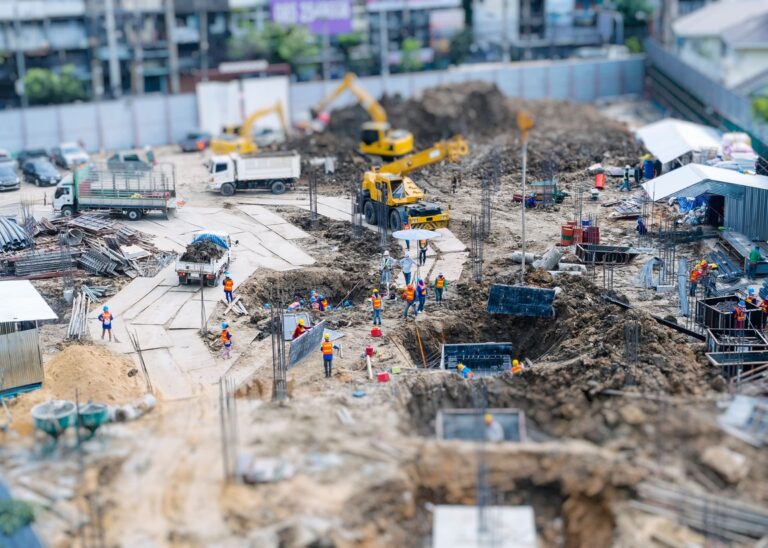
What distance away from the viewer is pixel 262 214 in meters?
44.0

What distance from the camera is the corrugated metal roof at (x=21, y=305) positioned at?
27.3 metres

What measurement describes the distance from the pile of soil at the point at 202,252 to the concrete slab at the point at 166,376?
516cm

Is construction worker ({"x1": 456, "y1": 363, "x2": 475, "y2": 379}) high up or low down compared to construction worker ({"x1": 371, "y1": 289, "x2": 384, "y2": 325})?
down

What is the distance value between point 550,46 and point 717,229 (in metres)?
52.6

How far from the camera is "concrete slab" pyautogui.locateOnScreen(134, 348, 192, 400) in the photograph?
27.5 metres

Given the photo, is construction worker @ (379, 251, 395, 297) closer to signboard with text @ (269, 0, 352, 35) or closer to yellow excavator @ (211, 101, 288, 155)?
yellow excavator @ (211, 101, 288, 155)

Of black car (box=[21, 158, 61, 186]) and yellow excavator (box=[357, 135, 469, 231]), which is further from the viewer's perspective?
black car (box=[21, 158, 61, 186])

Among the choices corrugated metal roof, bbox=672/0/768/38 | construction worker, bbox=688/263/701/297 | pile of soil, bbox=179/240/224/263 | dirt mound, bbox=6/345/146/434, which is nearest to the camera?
dirt mound, bbox=6/345/146/434

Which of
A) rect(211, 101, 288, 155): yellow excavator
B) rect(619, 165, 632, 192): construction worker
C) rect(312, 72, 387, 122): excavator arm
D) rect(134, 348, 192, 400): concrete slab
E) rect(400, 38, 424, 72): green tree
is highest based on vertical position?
rect(400, 38, 424, 72): green tree

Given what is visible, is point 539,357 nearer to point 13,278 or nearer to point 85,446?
point 85,446

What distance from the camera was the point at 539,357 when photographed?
31297 mm

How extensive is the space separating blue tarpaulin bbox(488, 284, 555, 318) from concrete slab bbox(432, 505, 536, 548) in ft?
36.2

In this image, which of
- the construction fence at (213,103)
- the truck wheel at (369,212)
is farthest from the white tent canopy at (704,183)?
the construction fence at (213,103)

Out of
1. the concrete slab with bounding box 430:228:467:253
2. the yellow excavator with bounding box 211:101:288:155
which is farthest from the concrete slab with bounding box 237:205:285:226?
the yellow excavator with bounding box 211:101:288:155
